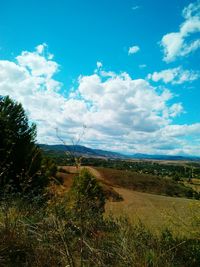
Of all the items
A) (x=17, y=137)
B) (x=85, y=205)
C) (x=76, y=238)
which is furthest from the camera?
(x=17, y=137)

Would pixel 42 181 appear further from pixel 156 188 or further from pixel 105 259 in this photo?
pixel 156 188

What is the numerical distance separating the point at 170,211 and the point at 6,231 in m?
4.52

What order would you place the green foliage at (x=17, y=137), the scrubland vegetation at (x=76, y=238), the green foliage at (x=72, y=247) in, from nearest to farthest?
the scrubland vegetation at (x=76, y=238)
the green foliage at (x=72, y=247)
the green foliage at (x=17, y=137)

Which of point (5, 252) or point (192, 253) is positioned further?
point (192, 253)

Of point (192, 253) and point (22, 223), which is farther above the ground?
point (22, 223)

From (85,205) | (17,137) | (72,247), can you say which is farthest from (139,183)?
(85,205)

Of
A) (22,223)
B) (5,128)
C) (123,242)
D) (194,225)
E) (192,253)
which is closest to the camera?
(123,242)

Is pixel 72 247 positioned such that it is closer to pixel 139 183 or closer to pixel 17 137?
pixel 17 137

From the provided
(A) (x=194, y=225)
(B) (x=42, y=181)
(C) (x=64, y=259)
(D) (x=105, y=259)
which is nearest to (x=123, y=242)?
(D) (x=105, y=259)

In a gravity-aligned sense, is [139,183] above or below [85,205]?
below

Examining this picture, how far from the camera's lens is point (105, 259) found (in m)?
3.79

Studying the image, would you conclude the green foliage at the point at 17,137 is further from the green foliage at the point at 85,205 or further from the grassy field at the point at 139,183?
the grassy field at the point at 139,183

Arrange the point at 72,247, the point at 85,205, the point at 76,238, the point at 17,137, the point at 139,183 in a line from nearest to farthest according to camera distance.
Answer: the point at 85,205, the point at 72,247, the point at 76,238, the point at 17,137, the point at 139,183

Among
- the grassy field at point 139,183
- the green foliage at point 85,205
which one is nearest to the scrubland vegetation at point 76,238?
the green foliage at point 85,205
